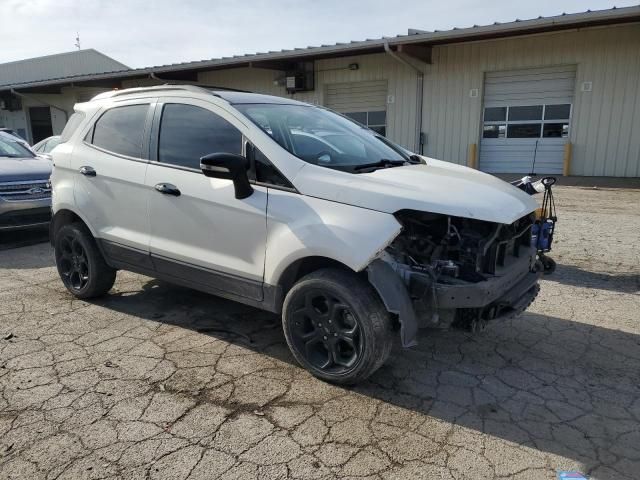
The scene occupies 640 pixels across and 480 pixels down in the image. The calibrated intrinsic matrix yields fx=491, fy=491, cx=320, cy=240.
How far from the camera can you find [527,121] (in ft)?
46.1

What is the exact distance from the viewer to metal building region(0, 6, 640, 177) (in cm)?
1241

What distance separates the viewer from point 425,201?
2.81m

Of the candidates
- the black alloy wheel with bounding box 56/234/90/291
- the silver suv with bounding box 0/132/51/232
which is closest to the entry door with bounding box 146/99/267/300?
the black alloy wheel with bounding box 56/234/90/291

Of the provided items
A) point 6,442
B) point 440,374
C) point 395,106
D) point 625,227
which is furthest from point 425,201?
point 395,106

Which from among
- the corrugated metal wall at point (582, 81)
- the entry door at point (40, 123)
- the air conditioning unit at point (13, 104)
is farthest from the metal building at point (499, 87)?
the air conditioning unit at point (13, 104)

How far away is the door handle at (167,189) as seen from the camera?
365cm

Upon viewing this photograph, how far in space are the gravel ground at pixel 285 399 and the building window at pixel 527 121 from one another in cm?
1032

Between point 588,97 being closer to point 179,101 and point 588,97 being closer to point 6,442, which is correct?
point 179,101

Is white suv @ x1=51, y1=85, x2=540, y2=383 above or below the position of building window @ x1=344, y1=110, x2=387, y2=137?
below

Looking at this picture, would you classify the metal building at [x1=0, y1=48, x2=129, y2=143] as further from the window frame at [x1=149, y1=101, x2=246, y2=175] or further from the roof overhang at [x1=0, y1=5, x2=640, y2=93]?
the window frame at [x1=149, y1=101, x2=246, y2=175]

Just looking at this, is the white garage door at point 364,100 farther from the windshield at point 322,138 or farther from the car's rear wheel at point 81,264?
the car's rear wheel at point 81,264

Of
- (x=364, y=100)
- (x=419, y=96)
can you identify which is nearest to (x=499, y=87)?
(x=419, y=96)

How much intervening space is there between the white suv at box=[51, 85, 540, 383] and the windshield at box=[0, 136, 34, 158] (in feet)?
15.6

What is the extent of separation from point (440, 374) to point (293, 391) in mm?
1020
